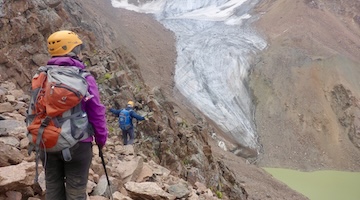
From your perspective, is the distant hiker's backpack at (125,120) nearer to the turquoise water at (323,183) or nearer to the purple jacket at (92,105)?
the purple jacket at (92,105)

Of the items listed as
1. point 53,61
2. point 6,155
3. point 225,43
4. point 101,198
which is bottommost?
point 225,43

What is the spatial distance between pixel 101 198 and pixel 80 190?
1.38 meters

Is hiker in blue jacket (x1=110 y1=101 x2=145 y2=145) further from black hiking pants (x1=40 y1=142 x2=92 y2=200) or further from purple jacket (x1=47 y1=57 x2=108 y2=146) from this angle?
purple jacket (x1=47 y1=57 x2=108 y2=146)

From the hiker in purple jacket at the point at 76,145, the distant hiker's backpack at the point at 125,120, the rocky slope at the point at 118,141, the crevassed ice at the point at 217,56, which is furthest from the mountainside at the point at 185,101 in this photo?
the crevassed ice at the point at 217,56

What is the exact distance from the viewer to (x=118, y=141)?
9805 mm

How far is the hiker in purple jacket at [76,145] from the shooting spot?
3.72 meters

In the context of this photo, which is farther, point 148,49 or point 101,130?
point 148,49

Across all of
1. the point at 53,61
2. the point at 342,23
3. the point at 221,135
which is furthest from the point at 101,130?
the point at 342,23

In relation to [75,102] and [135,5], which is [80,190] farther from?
[135,5]

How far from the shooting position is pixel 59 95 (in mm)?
3480

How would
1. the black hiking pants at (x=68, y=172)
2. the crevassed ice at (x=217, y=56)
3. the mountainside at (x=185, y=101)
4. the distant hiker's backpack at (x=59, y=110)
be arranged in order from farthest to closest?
the crevassed ice at (x=217, y=56)
the mountainside at (x=185, y=101)
the black hiking pants at (x=68, y=172)
the distant hiker's backpack at (x=59, y=110)

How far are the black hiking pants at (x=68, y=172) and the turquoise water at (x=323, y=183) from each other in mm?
23168

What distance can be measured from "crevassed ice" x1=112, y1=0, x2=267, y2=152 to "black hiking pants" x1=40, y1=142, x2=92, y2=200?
2640 centimetres

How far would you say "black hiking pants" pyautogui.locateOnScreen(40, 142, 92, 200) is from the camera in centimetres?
372
